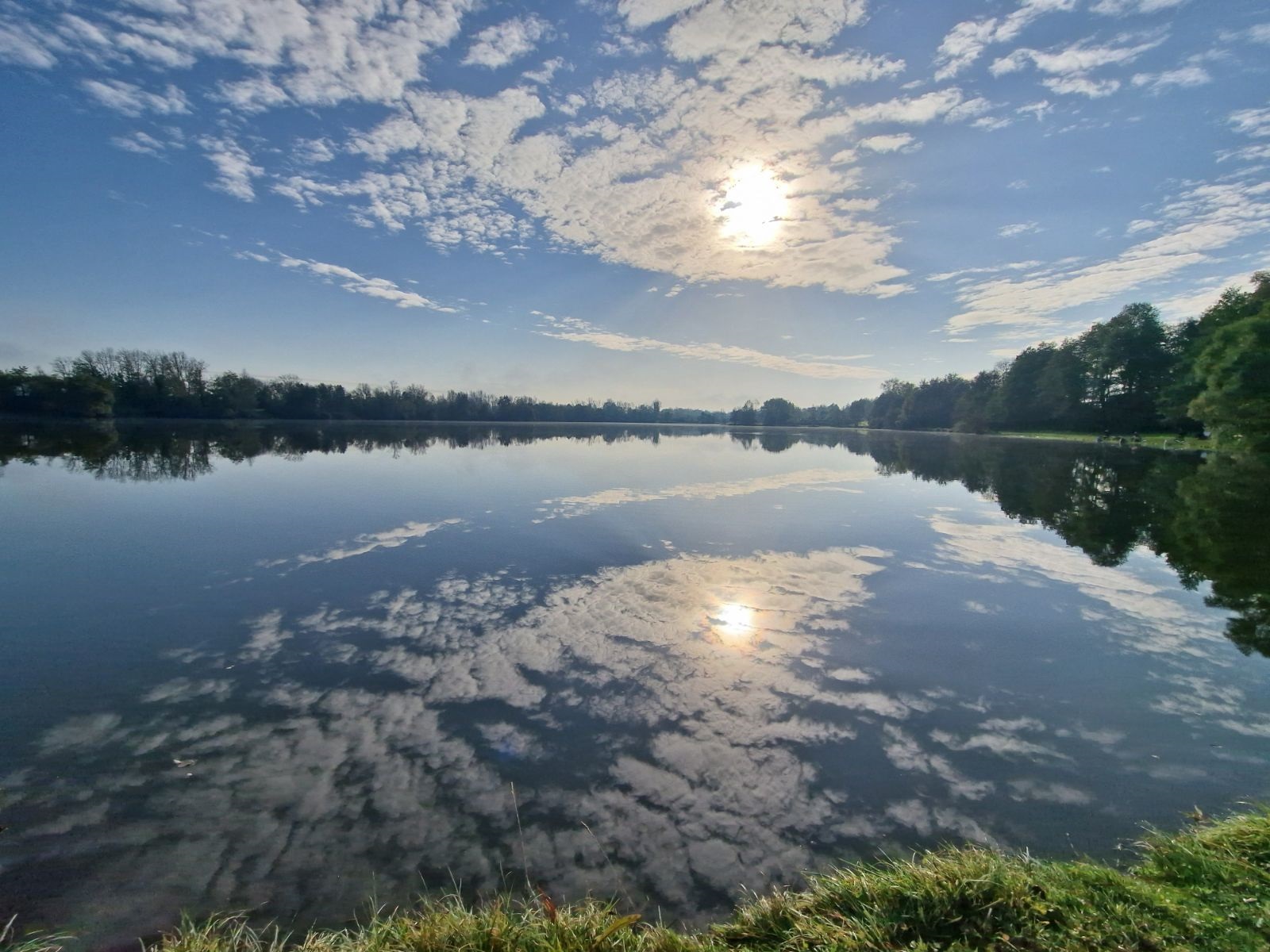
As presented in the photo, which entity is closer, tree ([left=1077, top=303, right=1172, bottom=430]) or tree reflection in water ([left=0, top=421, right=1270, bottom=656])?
tree reflection in water ([left=0, top=421, right=1270, bottom=656])

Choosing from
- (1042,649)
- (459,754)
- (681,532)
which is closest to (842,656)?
(1042,649)

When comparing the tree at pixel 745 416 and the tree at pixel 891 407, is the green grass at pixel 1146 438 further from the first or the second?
the tree at pixel 745 416

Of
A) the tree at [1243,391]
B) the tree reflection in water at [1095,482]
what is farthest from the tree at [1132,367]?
the tree at [1243,391]

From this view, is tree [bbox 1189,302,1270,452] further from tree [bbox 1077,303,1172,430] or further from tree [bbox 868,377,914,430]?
tree [bbox 868,377,914,430]

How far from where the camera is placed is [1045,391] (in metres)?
75.2

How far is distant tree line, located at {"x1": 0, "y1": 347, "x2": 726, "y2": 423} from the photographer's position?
68500 millimetres

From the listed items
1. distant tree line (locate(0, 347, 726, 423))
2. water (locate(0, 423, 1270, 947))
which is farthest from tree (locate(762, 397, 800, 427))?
water (locate(0, 423, 1270, 947))

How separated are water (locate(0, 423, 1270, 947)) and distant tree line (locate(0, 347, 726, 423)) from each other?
82840mm


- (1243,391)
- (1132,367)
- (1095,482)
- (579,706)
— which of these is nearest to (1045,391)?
(1132,367)

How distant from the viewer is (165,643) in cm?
732

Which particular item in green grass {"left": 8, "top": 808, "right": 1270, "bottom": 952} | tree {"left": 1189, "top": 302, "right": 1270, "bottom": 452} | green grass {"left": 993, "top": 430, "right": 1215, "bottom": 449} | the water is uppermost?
tree {"left": 1189, "top": 302, "right": 1270, "bottom": 452}

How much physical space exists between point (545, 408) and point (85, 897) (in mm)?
147357

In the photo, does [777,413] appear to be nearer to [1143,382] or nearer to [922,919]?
[1143,382]

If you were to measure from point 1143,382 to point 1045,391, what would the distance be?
12.7 meters
